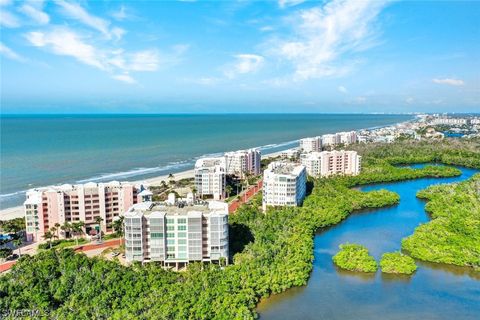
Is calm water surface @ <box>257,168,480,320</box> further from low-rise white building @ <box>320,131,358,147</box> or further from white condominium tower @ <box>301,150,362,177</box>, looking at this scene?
low-rise white building @ <box>320,131,358,147</box>

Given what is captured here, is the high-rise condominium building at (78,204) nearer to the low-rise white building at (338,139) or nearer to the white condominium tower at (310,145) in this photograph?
the white condominium tower at (310,145)

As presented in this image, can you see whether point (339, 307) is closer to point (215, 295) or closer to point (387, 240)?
point (215, 295)

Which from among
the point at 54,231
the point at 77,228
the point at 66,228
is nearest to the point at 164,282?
the point at 77,228

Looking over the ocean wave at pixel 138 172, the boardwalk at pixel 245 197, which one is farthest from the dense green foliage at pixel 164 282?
the ocean wave at pixel 138 172

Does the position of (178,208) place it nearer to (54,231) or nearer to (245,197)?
(54,231)

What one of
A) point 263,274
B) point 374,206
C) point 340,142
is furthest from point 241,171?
point 340,142
